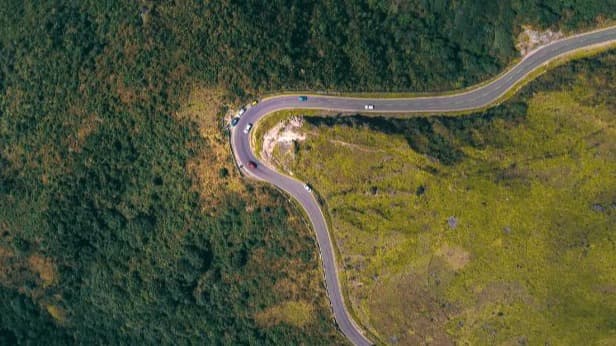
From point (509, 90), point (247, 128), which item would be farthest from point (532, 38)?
point (247, 128)

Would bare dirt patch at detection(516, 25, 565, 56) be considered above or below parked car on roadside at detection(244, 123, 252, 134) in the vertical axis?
above

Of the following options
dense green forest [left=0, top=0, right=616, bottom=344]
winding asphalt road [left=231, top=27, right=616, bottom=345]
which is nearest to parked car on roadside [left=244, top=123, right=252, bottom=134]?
winding asphalt road [left=231, top=27, right=616, bottom=345]

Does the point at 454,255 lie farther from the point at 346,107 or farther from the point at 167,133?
the point at 167,133

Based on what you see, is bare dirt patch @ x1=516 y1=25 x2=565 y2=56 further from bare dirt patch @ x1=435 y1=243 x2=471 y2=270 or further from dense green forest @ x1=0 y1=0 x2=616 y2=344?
bare dirt patch @ x1=435 y1=243 x2=471 y2=270

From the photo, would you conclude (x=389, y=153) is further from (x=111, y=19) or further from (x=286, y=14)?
(x=111, y=19)

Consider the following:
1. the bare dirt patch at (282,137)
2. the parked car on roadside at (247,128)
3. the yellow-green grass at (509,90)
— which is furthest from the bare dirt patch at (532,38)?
the parked car on roadside at (247,128)

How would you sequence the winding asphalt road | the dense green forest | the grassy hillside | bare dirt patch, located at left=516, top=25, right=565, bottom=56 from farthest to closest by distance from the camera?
bare dirt patch, located at left=516, top=25, right=565, bottom=56 → the dense green forest → the winding asphalt road → the grassy hillside
